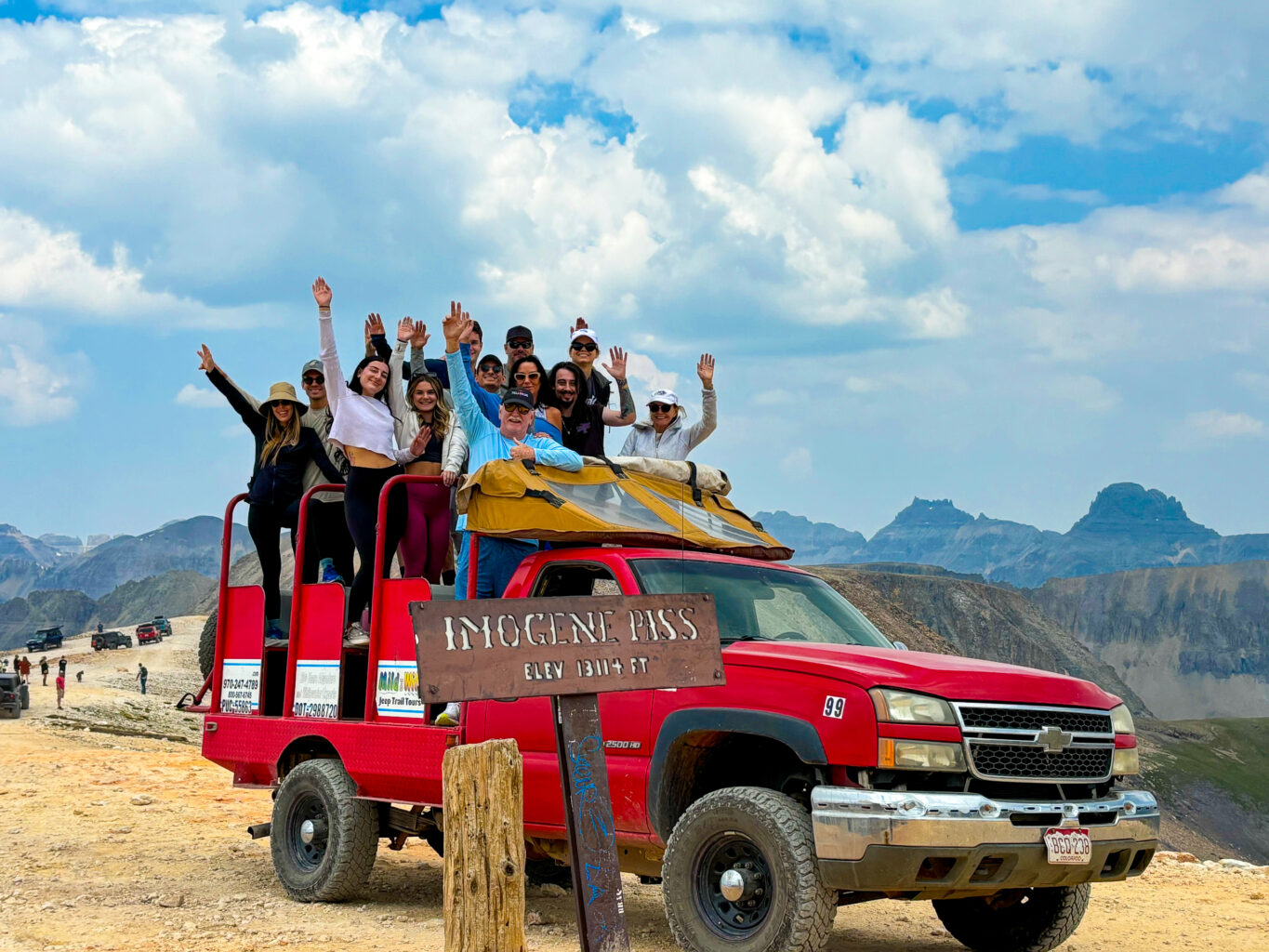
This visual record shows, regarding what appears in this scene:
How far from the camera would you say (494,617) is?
185 inches

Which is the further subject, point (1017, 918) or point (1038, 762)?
point (1017, 918)

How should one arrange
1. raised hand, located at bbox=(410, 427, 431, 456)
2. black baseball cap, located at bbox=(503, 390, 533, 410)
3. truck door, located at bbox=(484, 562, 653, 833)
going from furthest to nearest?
1. raised hand, located at bbox=(410, 427, 431, 456)
2. black baseball cap, located at bbox=(503, 390, 533, 410)
3. truck door, located at bbox=(484, 562, 653, 833)

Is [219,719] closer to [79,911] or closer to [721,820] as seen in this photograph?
[79,911]

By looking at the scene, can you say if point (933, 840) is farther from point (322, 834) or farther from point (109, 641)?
point (109, 641)

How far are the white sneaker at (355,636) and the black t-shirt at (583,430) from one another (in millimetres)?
1918

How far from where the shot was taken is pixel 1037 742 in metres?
5.98

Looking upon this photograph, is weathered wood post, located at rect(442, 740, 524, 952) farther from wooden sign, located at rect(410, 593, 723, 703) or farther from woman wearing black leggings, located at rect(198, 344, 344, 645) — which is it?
woman wearing black leggings, located at rect(198, 344, 344, 645)

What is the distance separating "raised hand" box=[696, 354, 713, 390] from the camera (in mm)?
9617

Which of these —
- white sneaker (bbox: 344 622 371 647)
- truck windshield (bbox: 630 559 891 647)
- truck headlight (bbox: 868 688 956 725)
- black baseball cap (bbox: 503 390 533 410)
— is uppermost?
black baseball cap (bbox: 503 390 533 410)

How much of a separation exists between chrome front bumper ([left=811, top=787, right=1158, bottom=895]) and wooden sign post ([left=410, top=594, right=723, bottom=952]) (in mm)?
1141

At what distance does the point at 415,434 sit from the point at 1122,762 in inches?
193

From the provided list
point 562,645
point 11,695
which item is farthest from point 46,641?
point 562,645

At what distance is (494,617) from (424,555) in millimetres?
4017

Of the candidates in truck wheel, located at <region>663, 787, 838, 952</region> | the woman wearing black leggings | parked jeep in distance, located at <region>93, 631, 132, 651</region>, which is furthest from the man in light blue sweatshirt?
parked jeep in distance, located at <region>93, 631, 132, 651</region>
